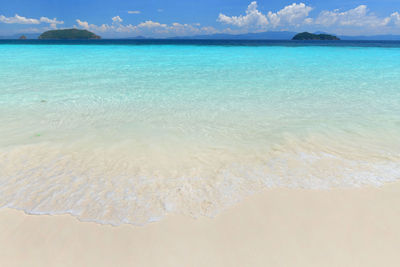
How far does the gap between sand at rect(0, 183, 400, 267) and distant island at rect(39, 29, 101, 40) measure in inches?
7206

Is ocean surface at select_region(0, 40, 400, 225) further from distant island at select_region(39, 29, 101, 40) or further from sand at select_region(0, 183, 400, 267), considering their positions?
distant island at select_region(39, 29, 101, 40)

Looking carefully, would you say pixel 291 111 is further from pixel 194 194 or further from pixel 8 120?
pixel 8 120

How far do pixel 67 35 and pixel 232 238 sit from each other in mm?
190664

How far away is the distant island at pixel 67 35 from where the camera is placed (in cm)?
15325

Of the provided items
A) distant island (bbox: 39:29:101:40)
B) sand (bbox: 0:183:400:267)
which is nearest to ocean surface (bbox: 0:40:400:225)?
sand (bbox: 0:183:400:267)

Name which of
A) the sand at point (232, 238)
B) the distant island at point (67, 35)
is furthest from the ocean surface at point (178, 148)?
the distant island at point (67, 35)

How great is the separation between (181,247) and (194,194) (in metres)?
0.80

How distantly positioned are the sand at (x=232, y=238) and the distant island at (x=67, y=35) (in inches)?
7206

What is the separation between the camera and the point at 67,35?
516 feet

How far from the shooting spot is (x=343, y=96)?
8.20 metres

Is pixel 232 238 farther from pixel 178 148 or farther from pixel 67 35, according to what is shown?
pixel 67 35

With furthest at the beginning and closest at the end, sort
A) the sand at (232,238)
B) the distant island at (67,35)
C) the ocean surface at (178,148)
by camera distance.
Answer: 1. the distant island at (67,35)
2. the ocean surface at (178,148)
3. the sand at (232,238)

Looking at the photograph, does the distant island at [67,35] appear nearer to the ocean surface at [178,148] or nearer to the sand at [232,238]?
the ocean surface at [178,148]

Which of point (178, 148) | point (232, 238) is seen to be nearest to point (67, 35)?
point (178, 148)
